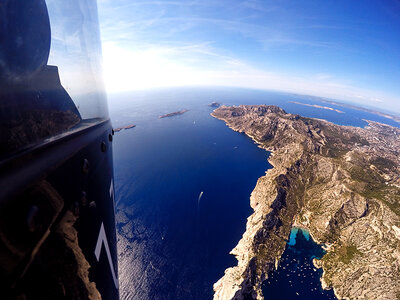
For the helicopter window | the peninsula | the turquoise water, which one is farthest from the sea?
the helicopter window

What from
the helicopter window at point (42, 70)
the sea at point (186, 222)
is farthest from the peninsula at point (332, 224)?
the helicopter window at point (42, 70)

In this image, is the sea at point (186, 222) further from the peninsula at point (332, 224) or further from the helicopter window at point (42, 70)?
the helicopter window at point (42, 70)

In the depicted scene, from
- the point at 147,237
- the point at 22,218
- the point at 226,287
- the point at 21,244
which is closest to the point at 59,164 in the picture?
the point at 22,218

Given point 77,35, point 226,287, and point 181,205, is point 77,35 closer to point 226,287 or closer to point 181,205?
point 226,287

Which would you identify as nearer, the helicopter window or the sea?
the helicopter window

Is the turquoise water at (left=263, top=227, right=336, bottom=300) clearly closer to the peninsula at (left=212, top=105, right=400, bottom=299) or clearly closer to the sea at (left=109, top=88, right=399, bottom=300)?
the sea at (left=109, top=88, right=399, bottom=300)

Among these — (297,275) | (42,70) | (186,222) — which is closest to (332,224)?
(297,275)

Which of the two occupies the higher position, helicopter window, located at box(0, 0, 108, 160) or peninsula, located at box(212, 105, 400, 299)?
helicopter window, located at box(0, 0, 108, 160)

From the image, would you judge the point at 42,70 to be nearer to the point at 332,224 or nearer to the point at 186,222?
the point at 186,222
